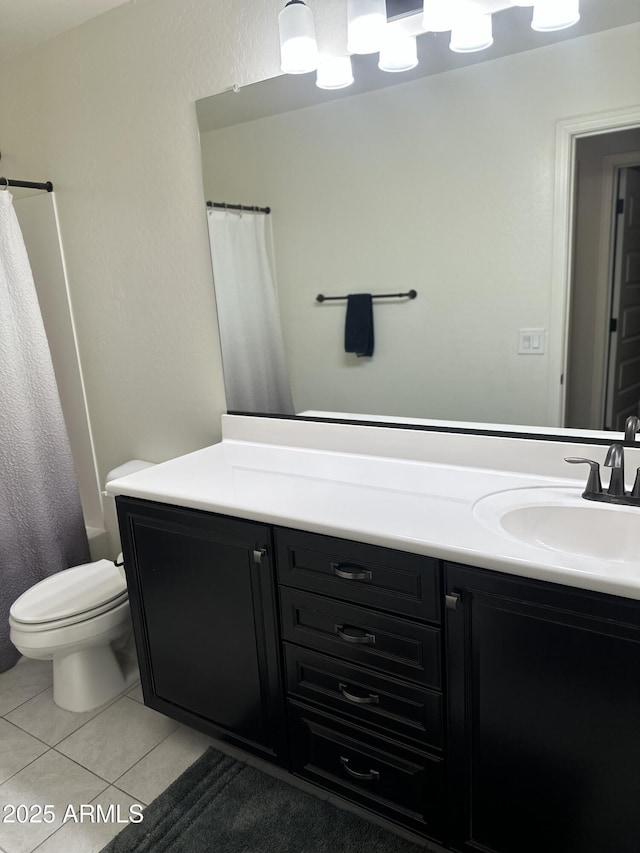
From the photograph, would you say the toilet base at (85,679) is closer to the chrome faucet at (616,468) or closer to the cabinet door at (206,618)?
the cabinet door at (206,618)

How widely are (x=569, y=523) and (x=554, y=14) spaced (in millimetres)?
1186

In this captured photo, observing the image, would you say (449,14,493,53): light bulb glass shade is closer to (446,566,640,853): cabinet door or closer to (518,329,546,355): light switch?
(518,329,546,355): light switch

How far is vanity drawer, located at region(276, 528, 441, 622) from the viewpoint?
1.31 meters

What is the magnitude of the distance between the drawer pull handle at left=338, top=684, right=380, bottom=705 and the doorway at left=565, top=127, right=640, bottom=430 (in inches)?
33.5

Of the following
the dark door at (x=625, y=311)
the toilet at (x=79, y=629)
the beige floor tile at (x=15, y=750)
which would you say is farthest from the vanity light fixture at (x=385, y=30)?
the beige floor tile at (x=15, y=750)

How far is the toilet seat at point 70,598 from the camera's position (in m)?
1.97

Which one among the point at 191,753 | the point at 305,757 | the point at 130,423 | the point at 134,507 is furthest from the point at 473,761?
the point at 130,423

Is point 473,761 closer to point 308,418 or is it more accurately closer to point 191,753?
point 191,753

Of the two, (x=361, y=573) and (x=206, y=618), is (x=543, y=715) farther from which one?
(x=206, y=618)

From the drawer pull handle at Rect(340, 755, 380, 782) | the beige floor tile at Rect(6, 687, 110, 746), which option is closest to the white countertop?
the drawer pull handle at Rect(340, 755, 380, 782)

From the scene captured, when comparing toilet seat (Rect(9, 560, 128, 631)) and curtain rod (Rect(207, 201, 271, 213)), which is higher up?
curtain rod (Rect(207, 201, 271, 213))

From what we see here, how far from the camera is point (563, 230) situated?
5.08ft

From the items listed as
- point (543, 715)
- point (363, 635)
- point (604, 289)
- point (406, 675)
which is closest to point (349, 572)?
point (363, 635)

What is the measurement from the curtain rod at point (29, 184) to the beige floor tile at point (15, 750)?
6.28ft
